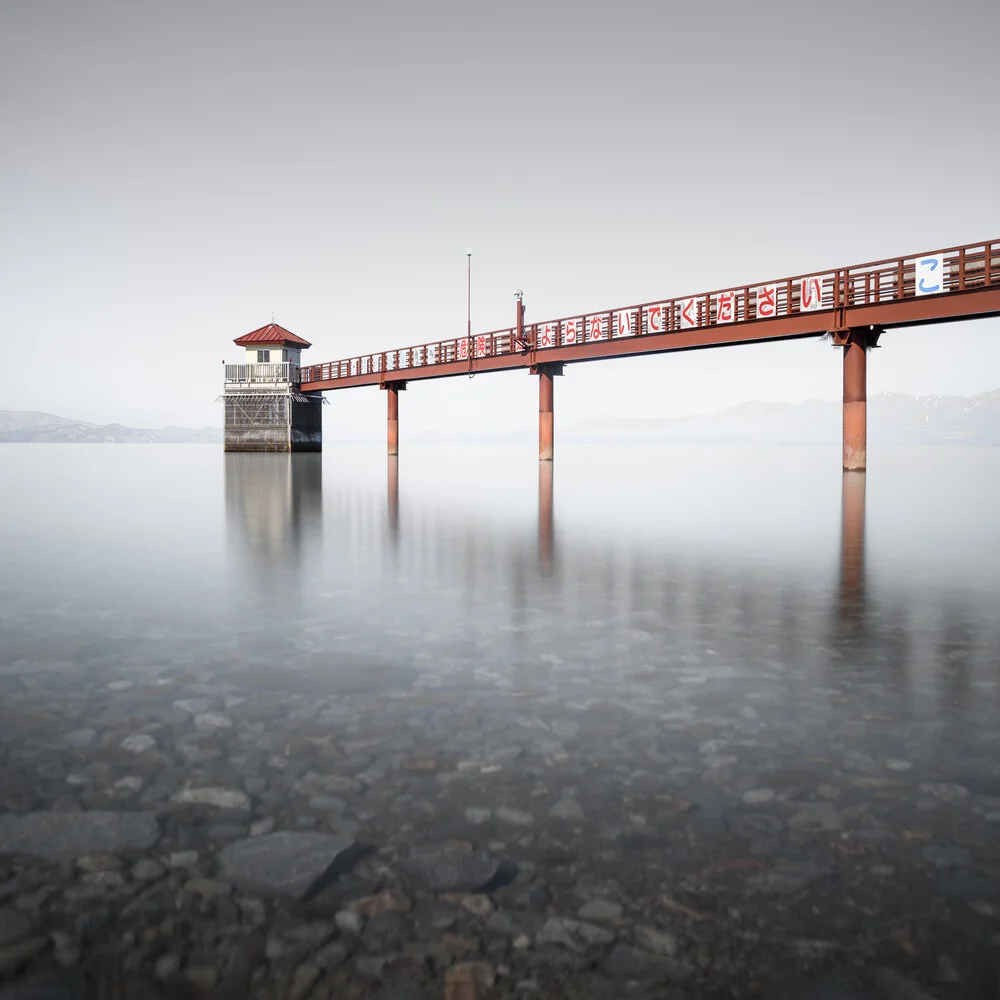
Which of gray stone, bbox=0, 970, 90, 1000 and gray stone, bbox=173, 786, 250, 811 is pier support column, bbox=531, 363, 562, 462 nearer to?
gray stone, bbox=173, 786, 250, 811

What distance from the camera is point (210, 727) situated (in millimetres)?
4652

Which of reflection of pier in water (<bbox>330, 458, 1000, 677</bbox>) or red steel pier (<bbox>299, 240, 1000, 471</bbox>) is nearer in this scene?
reflection of pier in water (<bbox>330, 458, 1000, 677</bbox>)

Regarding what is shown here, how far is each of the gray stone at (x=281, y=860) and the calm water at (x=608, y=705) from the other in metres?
0.13

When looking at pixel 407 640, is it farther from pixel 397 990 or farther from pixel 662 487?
pixel 662 487

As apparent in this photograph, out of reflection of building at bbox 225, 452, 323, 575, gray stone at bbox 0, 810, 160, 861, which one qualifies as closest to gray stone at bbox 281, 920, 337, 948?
gray stone at bbox 0, 810, 160, 861

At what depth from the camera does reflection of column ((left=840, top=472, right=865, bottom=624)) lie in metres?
8.16

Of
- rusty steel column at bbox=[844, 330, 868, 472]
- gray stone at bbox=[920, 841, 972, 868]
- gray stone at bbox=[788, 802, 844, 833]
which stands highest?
rusty steel column at bbox=[844, 330, 868, 472]

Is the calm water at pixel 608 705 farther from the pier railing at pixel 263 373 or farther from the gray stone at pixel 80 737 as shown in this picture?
the pier railing at pixel 263 373

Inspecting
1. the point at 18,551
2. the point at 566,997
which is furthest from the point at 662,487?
the point at 566,997

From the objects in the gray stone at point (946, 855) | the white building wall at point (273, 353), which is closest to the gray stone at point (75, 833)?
the gray stone at point (946, 855)

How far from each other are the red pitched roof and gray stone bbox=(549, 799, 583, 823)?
60.0 m

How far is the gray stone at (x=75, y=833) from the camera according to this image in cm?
328

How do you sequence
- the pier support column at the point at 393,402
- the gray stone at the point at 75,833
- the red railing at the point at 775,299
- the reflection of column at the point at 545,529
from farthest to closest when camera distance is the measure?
the pier support column at the point at 393,402, the red railing at the point at 775,299, the reflection of column at the point at 545,529, the gray stone at the point at 75,833

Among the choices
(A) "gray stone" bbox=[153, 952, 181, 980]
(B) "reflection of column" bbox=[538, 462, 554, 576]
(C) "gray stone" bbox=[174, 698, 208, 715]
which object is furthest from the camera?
(B) "reflection of column" bbox=[538, 462, 554, 576]
